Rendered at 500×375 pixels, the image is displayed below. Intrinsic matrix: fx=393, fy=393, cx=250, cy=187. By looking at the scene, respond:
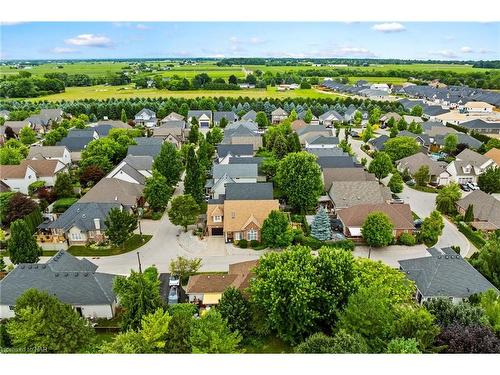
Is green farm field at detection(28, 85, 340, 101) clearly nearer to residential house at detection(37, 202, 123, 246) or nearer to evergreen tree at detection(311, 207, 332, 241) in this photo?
residential house at detection(37, 202, 123, 246)

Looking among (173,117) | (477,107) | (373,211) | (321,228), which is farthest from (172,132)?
(477,107)

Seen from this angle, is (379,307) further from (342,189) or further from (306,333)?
(342,189)

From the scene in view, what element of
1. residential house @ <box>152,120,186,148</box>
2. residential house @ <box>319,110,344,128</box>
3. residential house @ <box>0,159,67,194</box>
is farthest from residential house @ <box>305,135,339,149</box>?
residential house @ <box>0,159,67,194</box>

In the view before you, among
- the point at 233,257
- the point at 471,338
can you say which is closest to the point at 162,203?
the point at 233,257

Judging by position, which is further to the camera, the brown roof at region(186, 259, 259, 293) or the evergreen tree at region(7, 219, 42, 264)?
A: the evergreen tree at region(7, 219, 42, 264)

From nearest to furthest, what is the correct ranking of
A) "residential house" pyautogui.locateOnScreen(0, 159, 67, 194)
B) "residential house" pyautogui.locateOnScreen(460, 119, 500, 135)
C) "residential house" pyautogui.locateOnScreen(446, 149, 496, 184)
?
"residential house" pyautogui.locateOnScreen(0, 159, 67, 194) < "residential house" pyautogui.locateOnScreen(446, 149, 496, 184) < "residential house" pyautogui.locateOnScreen(460, 119, 500, 135)

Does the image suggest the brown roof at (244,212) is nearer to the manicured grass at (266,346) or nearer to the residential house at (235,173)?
the residential house at (235,173)
